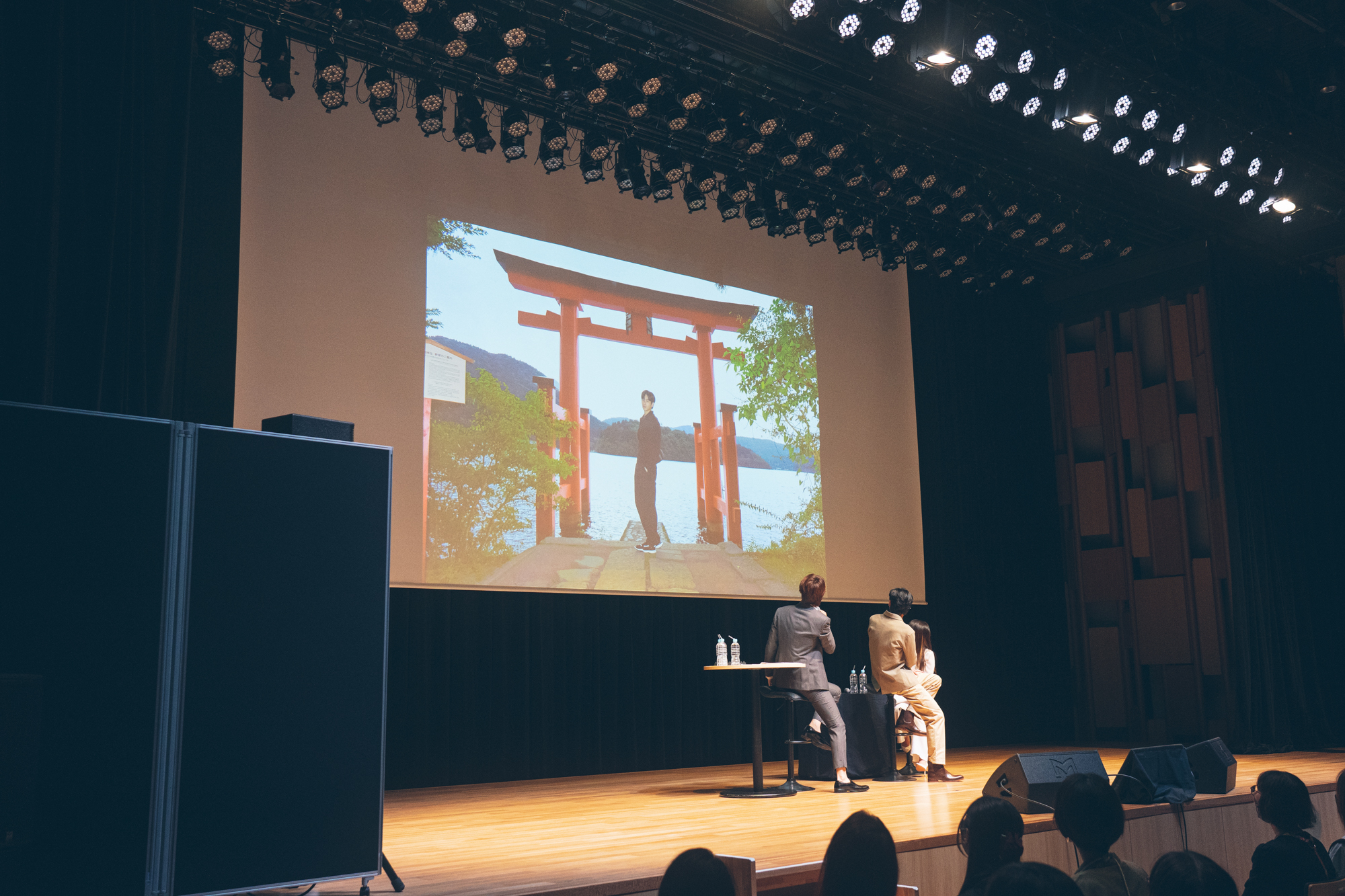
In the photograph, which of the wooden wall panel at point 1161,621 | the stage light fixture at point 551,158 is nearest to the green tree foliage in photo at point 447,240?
the stage light fixture at point 551,158

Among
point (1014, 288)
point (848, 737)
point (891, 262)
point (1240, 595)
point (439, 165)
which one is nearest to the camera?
point (848, 737)

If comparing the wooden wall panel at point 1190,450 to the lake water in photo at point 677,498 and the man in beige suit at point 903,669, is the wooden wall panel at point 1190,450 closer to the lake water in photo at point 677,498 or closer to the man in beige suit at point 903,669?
the lake water in photo at point 677,498

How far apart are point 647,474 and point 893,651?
2206 millimetres

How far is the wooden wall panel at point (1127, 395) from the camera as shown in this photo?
10414mm

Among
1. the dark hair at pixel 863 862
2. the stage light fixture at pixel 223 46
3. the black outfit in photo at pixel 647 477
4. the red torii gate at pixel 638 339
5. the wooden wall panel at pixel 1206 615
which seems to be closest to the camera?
the dark hair at pixel 863 862

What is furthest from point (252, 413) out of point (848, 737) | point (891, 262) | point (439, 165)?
point (891, 262)

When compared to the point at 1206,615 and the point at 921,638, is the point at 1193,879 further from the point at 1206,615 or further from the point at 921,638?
the point at 1206,615

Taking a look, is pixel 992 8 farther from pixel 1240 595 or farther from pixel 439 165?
pixel 1240 595

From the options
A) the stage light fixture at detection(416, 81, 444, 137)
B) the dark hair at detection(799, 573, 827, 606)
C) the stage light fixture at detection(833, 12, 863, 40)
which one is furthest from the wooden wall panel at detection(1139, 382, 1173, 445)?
the stage light fixture at detection(416, 81, 444, 137)

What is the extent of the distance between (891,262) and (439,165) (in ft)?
11.6

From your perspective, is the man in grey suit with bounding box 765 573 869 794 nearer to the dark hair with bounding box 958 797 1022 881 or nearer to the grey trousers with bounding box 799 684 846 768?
the grey trousers with bounding box 799 684 846 768

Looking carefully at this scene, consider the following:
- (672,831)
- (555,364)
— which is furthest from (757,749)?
(555,364)

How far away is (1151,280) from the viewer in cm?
1035

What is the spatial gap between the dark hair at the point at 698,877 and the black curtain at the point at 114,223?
419 cm
